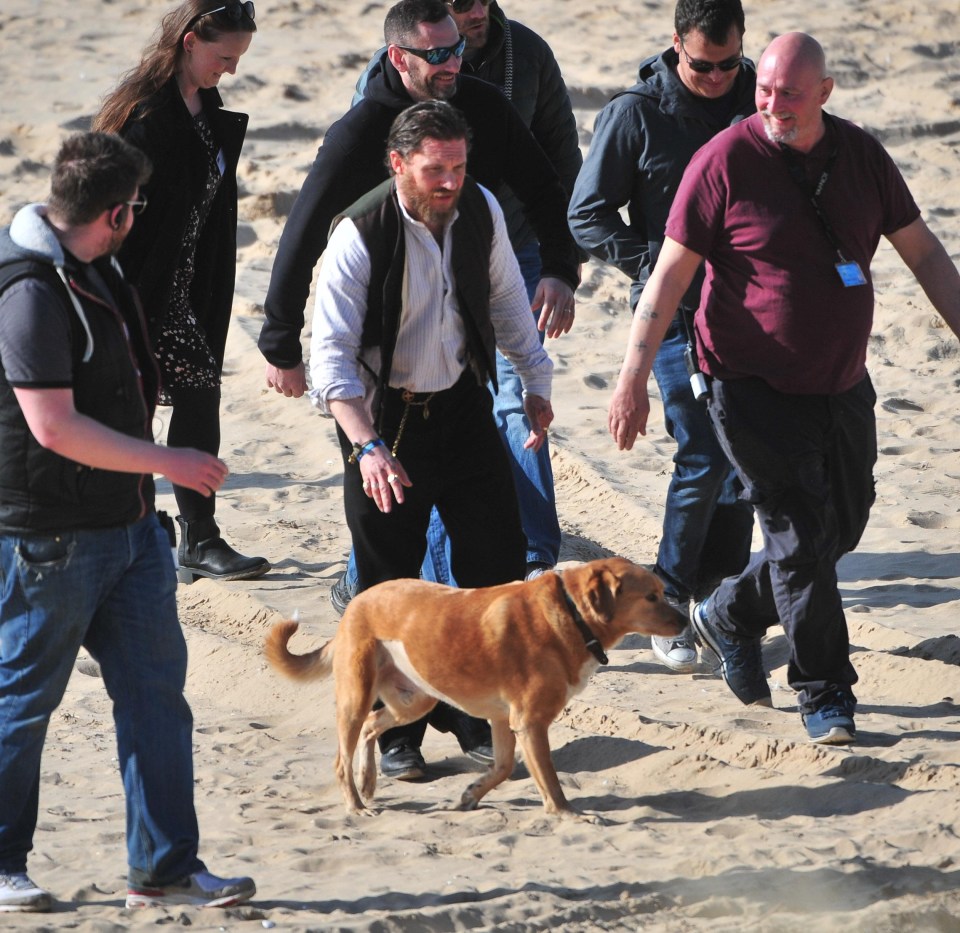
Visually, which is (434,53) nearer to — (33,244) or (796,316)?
(796,316)

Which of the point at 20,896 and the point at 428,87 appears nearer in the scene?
the point at 20,896

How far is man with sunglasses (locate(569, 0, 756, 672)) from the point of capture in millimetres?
6223

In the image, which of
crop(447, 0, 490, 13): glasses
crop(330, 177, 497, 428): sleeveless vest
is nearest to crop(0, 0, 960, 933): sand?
crop(330, 177, 497, 428): sleeveless vest

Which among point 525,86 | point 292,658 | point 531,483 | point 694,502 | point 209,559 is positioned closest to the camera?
point 292,658

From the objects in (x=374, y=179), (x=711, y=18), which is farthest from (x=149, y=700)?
(x=711, y=18)

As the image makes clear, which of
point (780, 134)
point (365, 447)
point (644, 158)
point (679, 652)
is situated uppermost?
point (780, 134)

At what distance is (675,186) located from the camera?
6328mm

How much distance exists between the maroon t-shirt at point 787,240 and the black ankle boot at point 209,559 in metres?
3.10

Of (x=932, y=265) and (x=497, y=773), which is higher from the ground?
(x=932, y=265)

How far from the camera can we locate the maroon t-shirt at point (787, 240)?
5.20m

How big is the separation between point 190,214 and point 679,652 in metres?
2.75

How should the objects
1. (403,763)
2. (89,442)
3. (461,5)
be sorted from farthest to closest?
1. (461,5)
2. (403,763)
3. (89,442)

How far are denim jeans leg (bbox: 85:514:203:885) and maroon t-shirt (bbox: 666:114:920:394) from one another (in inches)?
83.4

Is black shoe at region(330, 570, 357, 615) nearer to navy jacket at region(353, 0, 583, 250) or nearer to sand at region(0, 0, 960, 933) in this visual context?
sand at region(0, 0, 960, 933)
